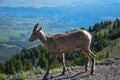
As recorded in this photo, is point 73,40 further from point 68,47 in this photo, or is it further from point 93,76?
point 93,76

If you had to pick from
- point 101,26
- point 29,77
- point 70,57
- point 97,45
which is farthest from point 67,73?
point 101,26

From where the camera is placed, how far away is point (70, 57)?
5576 inches

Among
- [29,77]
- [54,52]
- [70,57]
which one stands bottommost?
[70,57]

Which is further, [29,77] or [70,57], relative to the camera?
[70,57]

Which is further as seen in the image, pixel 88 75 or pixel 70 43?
pixel 70 43

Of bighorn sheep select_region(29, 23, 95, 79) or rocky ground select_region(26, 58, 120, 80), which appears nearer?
rocky ground select_region(26, 58, 120, 80)

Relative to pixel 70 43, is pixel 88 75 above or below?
below

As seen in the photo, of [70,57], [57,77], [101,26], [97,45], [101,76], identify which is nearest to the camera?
[101,76]

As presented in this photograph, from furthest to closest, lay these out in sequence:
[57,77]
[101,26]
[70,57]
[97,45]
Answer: [101,26] → [97,45] → [70,57] → [57,77]

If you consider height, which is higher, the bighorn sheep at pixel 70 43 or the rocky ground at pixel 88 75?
the bighorn sheep at pixel 70 43

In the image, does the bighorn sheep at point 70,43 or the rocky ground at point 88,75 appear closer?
the rocky ground at point 88,75

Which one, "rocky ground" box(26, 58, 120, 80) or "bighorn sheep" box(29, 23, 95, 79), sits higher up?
"bighorn sheep" box(29, 23, 95, 79)

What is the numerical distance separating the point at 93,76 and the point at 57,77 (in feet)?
6.67

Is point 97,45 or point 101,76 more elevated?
point 101,76
